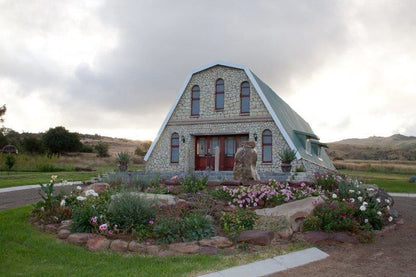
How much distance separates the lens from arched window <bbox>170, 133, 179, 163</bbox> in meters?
21.5

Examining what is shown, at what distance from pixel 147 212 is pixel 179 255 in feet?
4.73

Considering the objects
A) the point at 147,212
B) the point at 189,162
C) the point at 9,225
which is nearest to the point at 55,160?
the point at 189,162

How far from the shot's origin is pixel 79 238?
7109 mm

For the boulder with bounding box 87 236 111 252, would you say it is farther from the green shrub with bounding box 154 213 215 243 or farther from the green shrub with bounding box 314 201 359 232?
the green shrub with bounding box 314 201 359 232

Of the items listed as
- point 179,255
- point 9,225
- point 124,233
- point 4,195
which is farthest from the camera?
point 4,195

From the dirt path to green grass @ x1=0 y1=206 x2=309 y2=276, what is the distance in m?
0.74

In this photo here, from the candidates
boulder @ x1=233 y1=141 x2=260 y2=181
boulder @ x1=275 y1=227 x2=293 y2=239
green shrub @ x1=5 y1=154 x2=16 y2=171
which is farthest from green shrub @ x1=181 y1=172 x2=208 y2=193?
green shrub @ x1=5 y1=154 x2=16 y2=171

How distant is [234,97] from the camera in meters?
20.6

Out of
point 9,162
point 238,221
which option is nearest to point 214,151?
point 238,221

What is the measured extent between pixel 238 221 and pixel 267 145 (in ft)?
41.2

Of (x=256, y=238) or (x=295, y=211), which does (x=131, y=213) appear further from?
(x=295, y=211)

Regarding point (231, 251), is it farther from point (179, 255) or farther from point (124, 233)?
point (124, 233)

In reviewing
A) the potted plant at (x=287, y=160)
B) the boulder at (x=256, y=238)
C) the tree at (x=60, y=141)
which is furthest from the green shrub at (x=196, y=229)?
the tree at (x=60, y=141)

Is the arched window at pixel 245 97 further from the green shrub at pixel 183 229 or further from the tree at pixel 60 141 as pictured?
the tree at pixel 60 141
